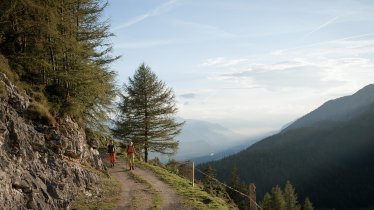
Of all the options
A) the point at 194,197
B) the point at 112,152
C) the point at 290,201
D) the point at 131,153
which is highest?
the point at 112,152

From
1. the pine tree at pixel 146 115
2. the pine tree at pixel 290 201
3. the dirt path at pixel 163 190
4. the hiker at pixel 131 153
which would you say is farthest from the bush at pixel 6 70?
the pine tree at pixel 290 201

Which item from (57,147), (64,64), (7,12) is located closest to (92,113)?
(64,64)

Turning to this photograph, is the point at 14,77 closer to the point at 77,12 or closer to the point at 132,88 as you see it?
the point at 77,12

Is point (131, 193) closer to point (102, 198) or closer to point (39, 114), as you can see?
point (102, 198)

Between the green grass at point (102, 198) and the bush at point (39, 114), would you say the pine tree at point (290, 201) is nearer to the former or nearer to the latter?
the green grass at point (102, 198)

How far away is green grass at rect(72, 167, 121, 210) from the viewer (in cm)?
1730

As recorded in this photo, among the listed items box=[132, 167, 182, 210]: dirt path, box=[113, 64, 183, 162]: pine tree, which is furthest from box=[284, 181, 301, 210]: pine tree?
box=[132, 167, 182, 210]: dirt path

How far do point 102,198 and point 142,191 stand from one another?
11.0 feet

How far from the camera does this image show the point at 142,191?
2194 centimetres

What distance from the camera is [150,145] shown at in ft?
127

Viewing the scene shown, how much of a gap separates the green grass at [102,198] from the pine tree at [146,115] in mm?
15592

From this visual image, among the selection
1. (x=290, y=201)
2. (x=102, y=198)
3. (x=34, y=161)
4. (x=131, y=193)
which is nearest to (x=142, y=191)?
(x=131, y=193)

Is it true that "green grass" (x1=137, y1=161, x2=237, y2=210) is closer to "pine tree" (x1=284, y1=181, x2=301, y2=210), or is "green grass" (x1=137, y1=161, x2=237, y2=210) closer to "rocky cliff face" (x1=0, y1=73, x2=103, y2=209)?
"rocky cliff face" (x1=0, y1=73, x2=103, y2=209)

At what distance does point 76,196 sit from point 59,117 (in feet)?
16.9
